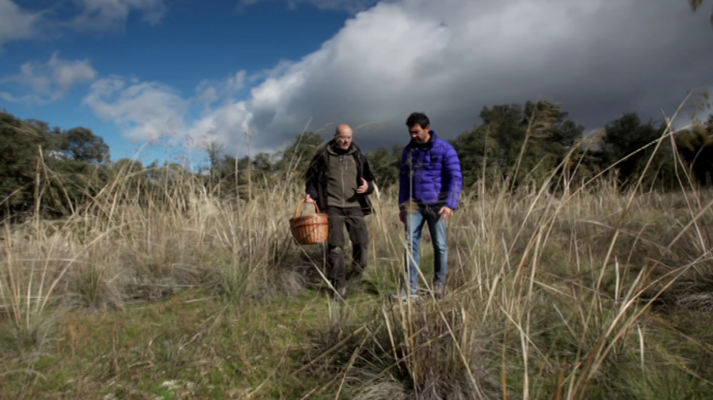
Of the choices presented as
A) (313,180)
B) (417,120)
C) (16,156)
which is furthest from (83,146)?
(417,120)

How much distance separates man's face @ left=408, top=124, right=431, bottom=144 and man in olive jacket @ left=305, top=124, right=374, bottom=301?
24.0 inches

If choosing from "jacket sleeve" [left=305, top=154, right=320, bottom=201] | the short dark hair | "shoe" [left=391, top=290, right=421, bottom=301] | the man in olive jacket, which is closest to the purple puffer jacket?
the short dark hair

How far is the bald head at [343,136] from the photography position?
397cm

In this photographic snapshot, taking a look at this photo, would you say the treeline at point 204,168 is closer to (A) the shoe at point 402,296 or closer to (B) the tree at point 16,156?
(B) the tree at point 16,156

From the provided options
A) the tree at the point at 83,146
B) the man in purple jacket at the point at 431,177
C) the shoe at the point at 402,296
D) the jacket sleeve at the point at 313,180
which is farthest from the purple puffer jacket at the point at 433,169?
the tree at the point at 83,146

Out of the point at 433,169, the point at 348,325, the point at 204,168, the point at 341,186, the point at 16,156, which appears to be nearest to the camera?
the point at 348,325

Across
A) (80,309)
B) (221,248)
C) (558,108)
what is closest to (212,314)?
(80,309)

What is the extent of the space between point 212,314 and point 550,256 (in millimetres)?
3575

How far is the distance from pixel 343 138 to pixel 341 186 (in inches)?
18.4

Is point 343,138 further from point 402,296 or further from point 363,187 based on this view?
point 402,296

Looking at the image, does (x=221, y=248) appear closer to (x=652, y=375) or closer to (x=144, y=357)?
(x=144, y=357)

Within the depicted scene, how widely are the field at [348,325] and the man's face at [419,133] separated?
93 cm

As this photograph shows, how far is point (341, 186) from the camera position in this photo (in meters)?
4.07

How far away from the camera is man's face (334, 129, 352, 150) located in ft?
13.0
